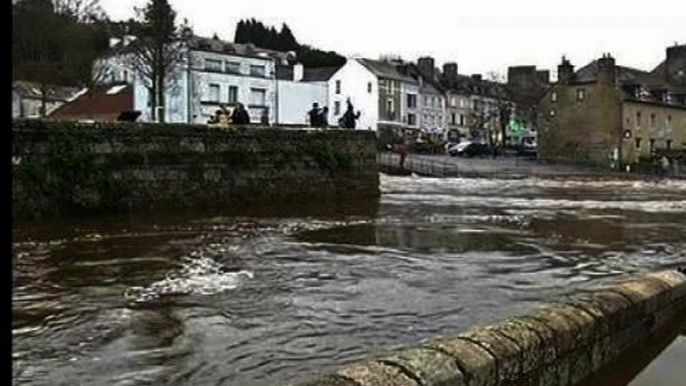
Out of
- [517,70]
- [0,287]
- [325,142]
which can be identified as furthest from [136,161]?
[517,70]

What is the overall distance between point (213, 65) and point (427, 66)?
139 feet

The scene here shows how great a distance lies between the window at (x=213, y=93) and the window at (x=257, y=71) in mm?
4643

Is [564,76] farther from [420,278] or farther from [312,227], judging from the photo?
[420,278]

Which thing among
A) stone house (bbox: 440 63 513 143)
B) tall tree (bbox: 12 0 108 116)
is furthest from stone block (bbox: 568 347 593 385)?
stone house (bbox: 440 63 513 143)

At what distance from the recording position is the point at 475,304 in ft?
27.7

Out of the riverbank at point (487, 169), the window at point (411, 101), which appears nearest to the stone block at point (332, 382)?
the riverbank at point (487, 169)

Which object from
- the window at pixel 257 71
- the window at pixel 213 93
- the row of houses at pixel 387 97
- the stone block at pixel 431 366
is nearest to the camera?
the stone block at pixel 431 366

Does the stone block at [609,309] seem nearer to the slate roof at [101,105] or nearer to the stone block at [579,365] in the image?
the stone block at [579,365]

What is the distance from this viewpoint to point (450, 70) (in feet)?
382

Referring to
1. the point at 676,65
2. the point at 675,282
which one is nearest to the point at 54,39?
the point at 675,282

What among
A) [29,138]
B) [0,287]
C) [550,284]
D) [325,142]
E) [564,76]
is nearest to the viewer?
[0,287]

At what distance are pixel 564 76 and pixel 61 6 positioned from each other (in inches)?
2036

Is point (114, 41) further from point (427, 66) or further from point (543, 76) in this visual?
point (543, 76)

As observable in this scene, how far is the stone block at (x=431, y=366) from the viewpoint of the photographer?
4.39 meters
